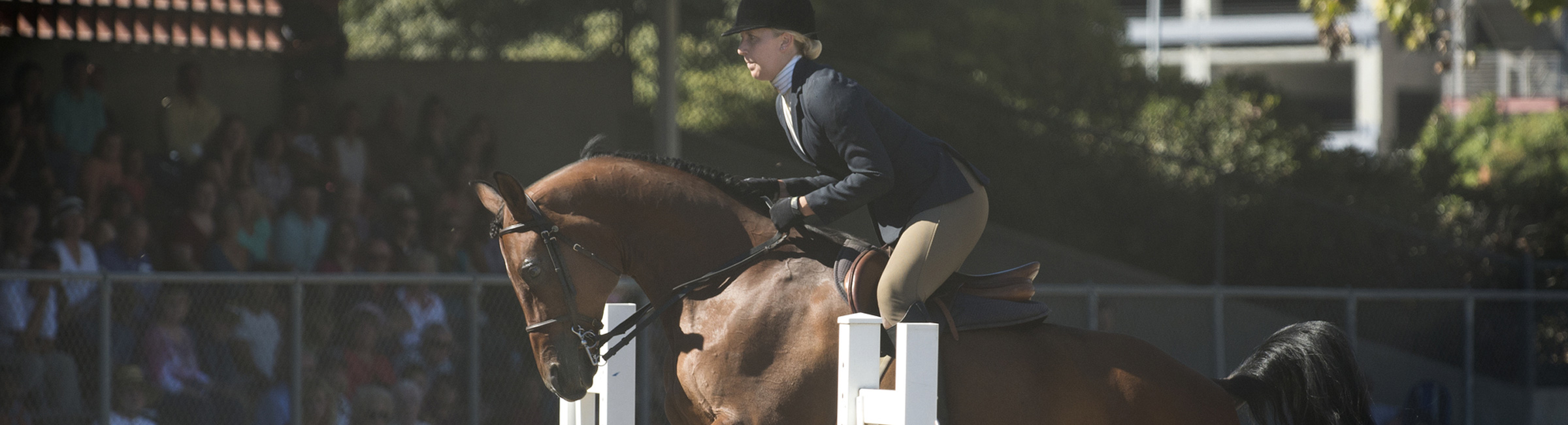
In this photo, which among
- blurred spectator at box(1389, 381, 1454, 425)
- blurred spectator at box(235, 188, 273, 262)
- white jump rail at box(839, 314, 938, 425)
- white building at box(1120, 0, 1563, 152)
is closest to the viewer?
white jump rail at box(839, 314, 938, 425)

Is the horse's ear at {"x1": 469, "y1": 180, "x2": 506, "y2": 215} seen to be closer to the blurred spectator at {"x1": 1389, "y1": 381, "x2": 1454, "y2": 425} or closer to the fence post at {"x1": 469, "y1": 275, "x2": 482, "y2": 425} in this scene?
the fence post at {"x1": 469, "y1": 275, "x2": 482, "y2": 425}

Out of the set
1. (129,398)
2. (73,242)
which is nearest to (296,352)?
(129,398)

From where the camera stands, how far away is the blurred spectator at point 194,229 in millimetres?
7883

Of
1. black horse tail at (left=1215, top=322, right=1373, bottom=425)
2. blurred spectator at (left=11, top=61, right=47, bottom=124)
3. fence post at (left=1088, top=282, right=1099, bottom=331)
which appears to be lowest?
fence post at (left=1088, top=282, right=1099, bottom=331)

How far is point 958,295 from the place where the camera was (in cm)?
381

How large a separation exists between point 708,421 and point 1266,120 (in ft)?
40.0

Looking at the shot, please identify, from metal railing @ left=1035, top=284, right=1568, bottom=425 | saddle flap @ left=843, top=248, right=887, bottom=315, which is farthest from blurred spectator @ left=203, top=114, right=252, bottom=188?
saddle flap @ left=843, top=248, right=887, bottom=315

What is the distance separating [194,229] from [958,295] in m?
5.97

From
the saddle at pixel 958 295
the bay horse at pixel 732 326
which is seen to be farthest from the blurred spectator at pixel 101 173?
Answer: the saddle at pixel 958 295

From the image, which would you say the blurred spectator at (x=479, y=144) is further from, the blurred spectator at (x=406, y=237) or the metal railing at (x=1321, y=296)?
the metal railing at (x=1321, y=296)

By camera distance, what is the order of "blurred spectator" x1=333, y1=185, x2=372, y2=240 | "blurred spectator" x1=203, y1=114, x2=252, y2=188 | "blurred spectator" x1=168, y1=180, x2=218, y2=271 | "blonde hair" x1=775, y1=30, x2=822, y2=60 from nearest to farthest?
"blonde hair" x1=775, y1=30, x2=822, y2=60 → "blurred spectator" x1=168, y1=180, x2=218, y2=271 → "blurred spectator" x1=203, y1=114, x2=252, y2=188 → "blurred spectator" x1=333, y1=185, x2=372, y2=240

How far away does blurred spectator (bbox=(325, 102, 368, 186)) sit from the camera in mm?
9180

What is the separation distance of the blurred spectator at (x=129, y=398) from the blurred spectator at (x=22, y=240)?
126 cm

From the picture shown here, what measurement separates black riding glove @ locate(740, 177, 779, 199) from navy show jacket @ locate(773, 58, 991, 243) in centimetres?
5
